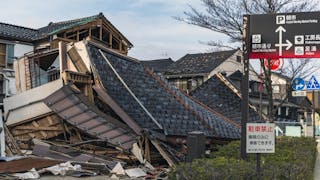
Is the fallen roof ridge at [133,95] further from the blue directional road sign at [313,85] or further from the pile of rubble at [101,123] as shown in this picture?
the blue directional road sign at [313,85]

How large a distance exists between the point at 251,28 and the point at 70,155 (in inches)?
239

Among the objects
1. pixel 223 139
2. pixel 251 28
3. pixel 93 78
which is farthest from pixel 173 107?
pixel 251 28

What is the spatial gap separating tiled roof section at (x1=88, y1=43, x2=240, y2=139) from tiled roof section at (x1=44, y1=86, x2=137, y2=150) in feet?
2.70

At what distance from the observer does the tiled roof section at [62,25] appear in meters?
29.7

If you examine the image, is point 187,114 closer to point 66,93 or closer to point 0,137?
point 66,93

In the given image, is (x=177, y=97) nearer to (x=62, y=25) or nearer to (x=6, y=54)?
(x=6, y=54)

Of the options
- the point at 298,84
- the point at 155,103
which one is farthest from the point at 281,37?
the point at 298,84

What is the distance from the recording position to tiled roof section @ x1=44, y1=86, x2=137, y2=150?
11164mm

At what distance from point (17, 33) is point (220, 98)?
659 inches

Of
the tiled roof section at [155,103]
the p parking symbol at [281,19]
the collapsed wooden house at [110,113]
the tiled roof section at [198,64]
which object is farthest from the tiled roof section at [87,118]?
the tiled roof section at [198,64]

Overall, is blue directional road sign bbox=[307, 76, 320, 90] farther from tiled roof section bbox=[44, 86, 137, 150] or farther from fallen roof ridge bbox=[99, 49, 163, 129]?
tiled roof section bbox=[44, 86, 137, 150]

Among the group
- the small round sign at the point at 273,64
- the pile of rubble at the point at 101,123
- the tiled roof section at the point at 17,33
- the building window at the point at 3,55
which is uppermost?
the tiled roof section at the point at 17,33

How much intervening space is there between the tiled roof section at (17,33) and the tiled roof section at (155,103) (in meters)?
15.8

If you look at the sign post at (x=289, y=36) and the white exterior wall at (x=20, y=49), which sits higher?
the white exterior wall at (x=20, y=49)
